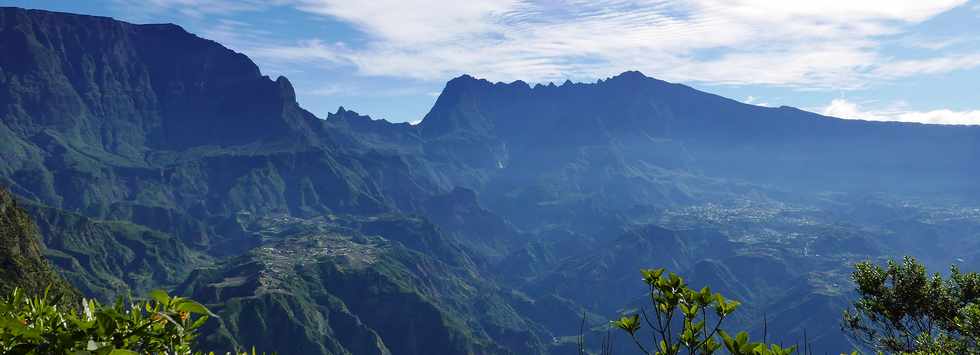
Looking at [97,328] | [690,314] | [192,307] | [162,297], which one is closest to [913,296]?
[690,314]

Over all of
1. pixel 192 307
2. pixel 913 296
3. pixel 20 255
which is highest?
pixel 192 307

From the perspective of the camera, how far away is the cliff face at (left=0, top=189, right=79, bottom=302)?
14550 cm

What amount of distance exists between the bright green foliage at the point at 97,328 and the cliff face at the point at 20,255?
162 m

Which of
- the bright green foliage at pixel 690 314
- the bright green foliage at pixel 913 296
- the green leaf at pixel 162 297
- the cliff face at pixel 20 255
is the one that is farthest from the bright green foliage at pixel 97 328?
the cliff face at pixel 20 255

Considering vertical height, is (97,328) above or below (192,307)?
below

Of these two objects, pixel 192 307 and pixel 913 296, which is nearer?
pixel 192 307

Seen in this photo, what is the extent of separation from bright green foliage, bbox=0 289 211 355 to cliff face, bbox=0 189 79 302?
531ft

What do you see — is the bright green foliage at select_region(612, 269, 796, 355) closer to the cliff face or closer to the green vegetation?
the green vegetation

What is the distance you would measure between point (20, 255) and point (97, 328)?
193m

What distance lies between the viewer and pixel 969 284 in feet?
92.1

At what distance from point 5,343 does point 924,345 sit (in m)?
29.5

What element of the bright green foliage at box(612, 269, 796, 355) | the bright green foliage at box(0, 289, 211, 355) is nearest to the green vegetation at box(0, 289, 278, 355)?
the bright green foliage at box(0, 289, 211, 355)

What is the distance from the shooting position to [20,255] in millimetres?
155500

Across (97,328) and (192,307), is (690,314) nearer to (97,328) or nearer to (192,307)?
(192,307)
